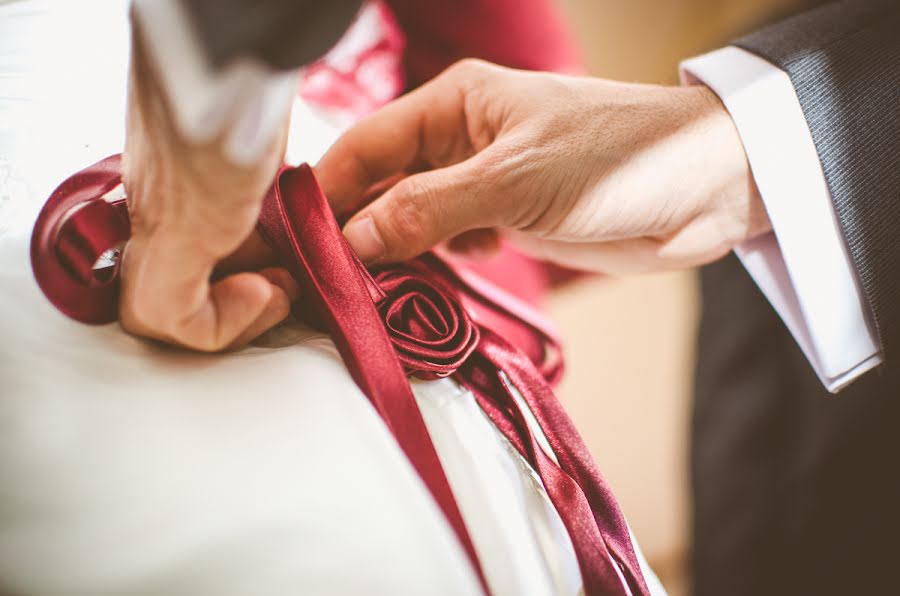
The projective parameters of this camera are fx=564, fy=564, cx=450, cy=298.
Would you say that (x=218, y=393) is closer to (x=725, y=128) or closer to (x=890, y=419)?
(x=725, y=128)

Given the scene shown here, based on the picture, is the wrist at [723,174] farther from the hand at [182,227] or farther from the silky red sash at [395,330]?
the hand at [182,227]

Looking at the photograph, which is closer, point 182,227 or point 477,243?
point 182,227

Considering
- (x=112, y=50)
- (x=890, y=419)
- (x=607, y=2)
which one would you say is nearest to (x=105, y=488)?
(x=112, y=50)

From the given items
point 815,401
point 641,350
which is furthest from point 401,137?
point 641,350

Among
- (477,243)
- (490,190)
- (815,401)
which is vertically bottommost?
(815,401)

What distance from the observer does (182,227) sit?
30 centimetres

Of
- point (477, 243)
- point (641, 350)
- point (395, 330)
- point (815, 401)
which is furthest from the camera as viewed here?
point (641, 350)

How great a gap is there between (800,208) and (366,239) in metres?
0.42

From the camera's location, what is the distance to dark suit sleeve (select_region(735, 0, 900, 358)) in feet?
1.75

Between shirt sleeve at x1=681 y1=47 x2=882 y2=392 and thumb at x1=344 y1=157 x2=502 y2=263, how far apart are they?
27 centimetres

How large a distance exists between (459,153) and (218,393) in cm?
37

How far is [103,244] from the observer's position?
0.36 m

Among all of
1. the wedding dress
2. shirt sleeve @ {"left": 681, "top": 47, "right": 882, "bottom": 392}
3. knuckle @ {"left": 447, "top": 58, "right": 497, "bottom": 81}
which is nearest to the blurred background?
shirt sleeve @ {"left": 681, "top": 47, "right": 882, "bottom": 392}

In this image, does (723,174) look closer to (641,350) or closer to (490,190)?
(490,190)
